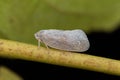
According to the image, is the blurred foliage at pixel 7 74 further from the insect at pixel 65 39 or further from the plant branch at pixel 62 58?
the plant branch at pixel 62 58

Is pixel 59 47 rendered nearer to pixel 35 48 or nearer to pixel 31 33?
pixel 35 48

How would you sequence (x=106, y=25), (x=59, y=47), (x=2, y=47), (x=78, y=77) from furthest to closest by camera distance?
(x=106, y=25), (x=78, y=77), (x=59, y=47), (x=2, y=47)

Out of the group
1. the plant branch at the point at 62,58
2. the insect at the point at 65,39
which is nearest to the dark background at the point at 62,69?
the insect at the point at 65,39

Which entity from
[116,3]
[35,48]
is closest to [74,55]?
[35,48]

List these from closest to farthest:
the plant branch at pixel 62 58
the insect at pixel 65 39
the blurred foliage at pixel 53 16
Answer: the plant branch at pixel 62 58
the insect at pixel 65 39
the blurred foliage at pixel 53 16

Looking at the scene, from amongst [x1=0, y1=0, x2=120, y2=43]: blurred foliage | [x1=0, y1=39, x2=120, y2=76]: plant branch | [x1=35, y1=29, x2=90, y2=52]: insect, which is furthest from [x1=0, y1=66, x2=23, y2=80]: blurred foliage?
[x1=0, y1=39, x2=120, y2=76]: plant branch

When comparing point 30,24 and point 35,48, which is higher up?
point 35,48

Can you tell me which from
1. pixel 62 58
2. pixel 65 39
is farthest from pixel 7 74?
pixel 62 58
